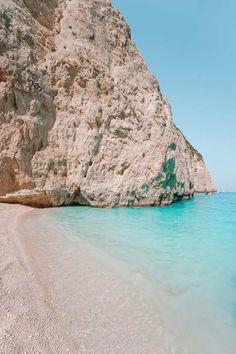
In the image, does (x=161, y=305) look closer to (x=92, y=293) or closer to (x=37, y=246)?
(x=92, y=293)

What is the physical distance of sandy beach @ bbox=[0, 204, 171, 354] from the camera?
2.64 metres

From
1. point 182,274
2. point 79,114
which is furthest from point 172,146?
point 182,274

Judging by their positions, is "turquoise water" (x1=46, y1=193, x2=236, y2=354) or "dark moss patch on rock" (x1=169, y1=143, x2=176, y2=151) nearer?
"turquoise water" (x1=46, y1=193, x2=236, y2=354)

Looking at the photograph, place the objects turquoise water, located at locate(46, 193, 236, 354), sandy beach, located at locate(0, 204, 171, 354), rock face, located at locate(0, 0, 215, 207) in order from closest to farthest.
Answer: sandy beach, located at locate(0, 204, 171, 354) < turquoise water, located at locate(46, 193, 236, 354) < rock face, located at locate(0, 0, 215, 207)

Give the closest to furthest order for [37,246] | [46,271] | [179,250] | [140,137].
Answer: [46,271]
[37,246]
[179,250]
[140,137]

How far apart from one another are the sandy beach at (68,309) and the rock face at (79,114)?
9250 millimetres

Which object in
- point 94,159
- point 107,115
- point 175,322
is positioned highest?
point 107,115

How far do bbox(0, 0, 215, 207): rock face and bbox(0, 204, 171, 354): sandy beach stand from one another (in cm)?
925

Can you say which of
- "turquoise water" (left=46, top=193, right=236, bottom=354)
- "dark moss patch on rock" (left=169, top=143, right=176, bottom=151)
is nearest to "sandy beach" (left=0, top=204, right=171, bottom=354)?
"turquoise water" (left=46, top=193, right=236, bottom=354)

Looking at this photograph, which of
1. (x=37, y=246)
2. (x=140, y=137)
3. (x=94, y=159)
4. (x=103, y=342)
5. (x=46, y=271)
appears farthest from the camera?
(x=140, y=137)

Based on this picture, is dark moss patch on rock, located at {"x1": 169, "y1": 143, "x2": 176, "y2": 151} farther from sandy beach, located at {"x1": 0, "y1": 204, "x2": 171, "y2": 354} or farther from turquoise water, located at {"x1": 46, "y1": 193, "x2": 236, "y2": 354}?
sandy beach, located at {"x1": 0, "y1": 204, "x2": 171, "y2": 354}

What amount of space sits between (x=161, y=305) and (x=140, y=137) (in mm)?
15915

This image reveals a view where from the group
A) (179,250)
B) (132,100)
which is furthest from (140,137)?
(179,250)

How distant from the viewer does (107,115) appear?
17.7 meters
